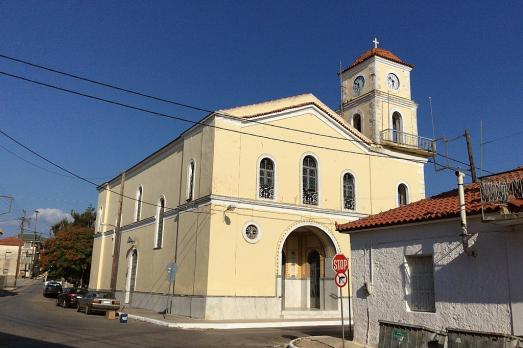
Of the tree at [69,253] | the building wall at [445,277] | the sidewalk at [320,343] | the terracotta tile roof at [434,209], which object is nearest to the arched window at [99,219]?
the tree at [69,253]

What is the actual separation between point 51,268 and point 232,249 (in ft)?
98.1

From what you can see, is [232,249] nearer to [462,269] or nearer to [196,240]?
[196,240]

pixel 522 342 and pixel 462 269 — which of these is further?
pixel 462 269

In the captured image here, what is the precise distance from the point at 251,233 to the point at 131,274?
14.2 meters

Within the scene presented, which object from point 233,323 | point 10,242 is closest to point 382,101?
point 233,323

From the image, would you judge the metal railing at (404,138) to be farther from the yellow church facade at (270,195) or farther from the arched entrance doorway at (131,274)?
the arched entrance doorway at (131,274)

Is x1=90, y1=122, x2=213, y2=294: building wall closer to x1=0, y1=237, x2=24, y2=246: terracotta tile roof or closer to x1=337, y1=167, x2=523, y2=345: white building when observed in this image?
x1=337, y1=167, x2=523, y2=345: white building

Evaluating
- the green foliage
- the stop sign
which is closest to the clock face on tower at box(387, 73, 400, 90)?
the stop sign

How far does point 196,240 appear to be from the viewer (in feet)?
77.9

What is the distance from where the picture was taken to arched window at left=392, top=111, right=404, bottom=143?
104 feet

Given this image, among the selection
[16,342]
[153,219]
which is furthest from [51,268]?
[16,342]

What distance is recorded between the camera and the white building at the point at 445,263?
1067 cm

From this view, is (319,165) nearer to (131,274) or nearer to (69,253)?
(131,274)

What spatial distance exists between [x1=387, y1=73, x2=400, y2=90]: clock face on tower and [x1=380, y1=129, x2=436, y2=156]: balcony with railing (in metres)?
3.43
